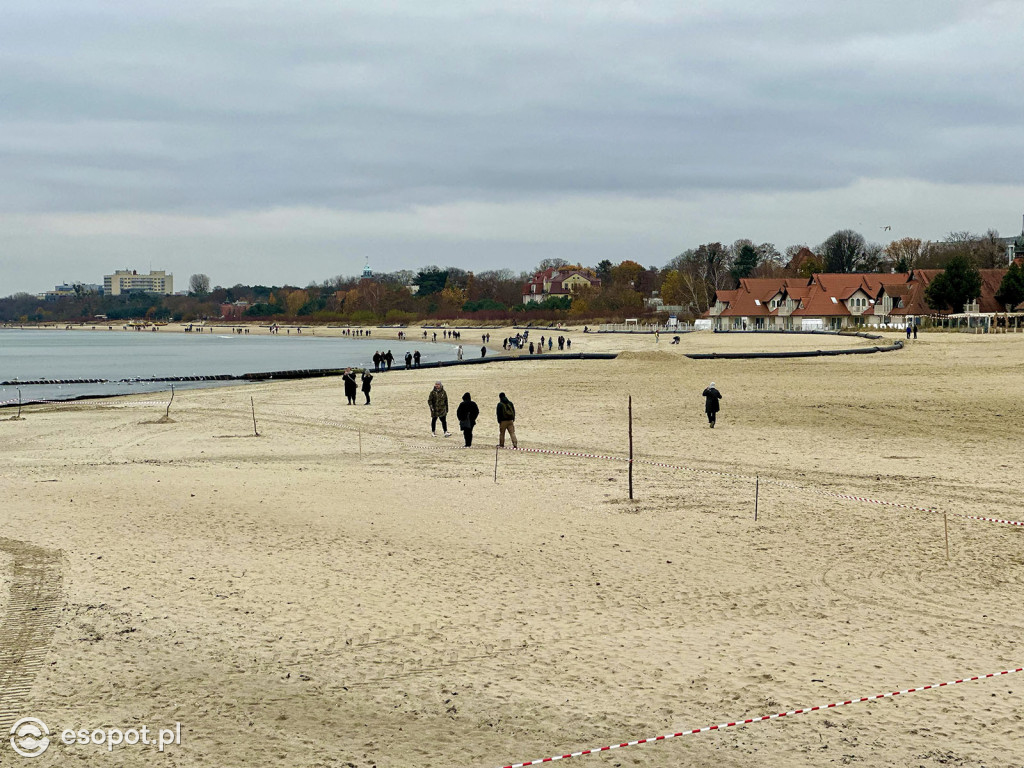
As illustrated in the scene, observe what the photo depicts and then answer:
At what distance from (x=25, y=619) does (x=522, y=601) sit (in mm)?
4882

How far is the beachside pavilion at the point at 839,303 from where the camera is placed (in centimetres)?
8719

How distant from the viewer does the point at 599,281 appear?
189750 mm

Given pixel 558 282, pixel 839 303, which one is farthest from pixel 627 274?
pixel 839 303

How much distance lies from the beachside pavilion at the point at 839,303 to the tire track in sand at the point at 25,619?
77.7m

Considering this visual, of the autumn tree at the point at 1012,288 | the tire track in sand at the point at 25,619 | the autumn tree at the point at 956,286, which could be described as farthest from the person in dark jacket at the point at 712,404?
the autumn tree at the point at 956,286

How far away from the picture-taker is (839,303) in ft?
333

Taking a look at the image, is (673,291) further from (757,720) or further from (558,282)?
(757,720)

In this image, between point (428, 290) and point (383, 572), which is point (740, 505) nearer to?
point (383, 572)

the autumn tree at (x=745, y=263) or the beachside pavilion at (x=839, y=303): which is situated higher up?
the autumn tree at (x=745, y=263)

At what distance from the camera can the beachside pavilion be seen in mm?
87188

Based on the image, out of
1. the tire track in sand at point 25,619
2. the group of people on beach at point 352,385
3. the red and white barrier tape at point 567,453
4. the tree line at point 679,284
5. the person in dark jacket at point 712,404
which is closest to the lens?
the tire track in sand at point 25,619

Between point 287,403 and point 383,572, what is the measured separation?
2421 cm

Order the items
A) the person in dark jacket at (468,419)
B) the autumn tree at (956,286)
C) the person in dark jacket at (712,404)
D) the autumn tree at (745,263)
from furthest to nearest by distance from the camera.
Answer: the autumn tree at (745,263) < the autumn tree at (956,286) < the person in dark jacket at (712,404) < the person in dark jacket at (468,419)

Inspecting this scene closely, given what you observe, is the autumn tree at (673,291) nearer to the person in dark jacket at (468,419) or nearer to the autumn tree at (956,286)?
the autumn tree at (956,286)
